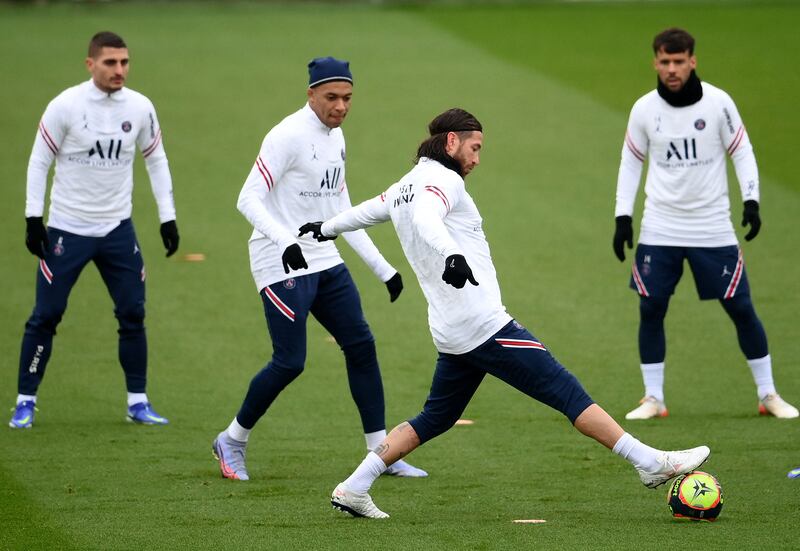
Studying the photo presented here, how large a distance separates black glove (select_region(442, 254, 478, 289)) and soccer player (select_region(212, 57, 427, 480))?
1.44 m

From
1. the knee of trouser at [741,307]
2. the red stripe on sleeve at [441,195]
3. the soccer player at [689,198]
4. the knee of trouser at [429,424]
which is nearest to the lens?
the red stripe on sleeve at [441,195]

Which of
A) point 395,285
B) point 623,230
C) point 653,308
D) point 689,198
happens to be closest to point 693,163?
point 689,198

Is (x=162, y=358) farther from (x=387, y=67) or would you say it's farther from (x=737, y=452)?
(x=387, y=67)

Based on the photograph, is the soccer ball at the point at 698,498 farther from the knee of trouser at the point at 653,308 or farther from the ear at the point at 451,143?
the knee of trouser at the point at 653,308

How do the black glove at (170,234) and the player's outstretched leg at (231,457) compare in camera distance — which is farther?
the black glove at (170,234)

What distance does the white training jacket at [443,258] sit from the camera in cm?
622

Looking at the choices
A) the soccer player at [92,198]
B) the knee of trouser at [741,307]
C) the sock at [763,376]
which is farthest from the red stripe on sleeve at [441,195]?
the sock at [763,376]

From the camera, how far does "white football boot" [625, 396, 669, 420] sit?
8741 millimetres

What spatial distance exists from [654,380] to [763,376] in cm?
68

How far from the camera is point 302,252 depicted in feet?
Answer: 23.8

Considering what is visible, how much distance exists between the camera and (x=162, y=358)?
10.5 m

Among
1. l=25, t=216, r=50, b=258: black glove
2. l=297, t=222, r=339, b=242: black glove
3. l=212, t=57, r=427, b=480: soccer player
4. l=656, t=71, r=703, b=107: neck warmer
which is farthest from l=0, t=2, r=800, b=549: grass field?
l=656, t=71, r=703, b=107: neck warmer

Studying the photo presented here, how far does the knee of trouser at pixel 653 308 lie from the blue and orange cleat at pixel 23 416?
3932 mm

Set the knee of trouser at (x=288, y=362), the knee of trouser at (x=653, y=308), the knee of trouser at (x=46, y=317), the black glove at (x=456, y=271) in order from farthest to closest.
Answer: the knee of trouser at (x=653, y=308)
the knee of trouser at (x=46, y=317)
the knee of trouser at (x=288, y=362)
the black glove at (x=456, y=271)
